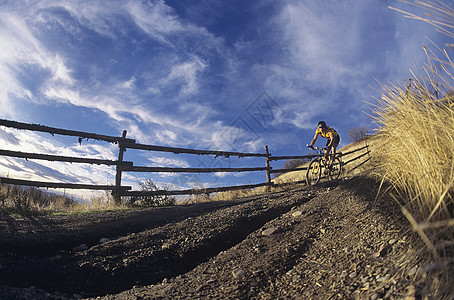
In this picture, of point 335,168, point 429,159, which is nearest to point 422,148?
point 429,159

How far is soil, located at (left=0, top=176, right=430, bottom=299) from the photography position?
2.13m

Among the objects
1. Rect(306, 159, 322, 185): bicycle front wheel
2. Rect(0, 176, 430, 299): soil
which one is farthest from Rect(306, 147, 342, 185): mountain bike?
Rect(0, 176, 430, 299): soil

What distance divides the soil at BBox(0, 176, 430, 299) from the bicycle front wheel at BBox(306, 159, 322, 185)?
537 centimetres

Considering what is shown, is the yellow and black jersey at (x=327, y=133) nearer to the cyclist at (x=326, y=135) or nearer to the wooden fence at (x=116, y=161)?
the cyclist at (x=326, y=135)

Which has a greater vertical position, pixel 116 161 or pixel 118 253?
pixel 116 161

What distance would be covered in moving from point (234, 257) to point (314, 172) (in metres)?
7.66

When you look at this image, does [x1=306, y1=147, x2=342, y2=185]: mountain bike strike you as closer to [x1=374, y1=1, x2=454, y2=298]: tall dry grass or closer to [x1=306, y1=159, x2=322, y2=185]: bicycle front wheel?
[x1=306, y1=159, x2=322, y2=185]: bicycle front wheel

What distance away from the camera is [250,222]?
170 inches

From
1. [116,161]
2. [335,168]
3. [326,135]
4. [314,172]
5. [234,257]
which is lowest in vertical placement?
[234,257]

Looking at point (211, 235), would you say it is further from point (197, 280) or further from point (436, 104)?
point (436, 104)

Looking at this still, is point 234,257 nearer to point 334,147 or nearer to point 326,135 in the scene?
point 326,135

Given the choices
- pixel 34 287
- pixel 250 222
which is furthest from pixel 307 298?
pixel 34 287

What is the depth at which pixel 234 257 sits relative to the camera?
313 centimetres

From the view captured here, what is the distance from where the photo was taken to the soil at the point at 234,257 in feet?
6.99
